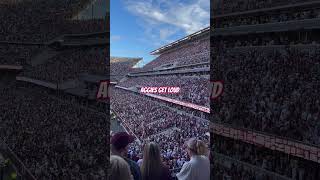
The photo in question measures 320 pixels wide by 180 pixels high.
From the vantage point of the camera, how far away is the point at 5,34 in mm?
3266

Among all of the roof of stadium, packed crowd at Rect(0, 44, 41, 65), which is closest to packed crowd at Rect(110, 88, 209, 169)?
the roof of stadium

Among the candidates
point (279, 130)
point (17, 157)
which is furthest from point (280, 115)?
point (17, 157)

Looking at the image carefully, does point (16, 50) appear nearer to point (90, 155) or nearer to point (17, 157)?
point (17, 157)

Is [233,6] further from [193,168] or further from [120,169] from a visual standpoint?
[120,169]

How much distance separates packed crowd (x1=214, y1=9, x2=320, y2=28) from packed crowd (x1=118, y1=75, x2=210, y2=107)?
47 centimetres

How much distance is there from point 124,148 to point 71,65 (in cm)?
92

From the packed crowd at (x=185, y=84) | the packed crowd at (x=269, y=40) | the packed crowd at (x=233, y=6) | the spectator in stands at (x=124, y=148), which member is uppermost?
the packed crowd at (x=233, y=6)

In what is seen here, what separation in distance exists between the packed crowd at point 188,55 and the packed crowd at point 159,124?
287mm

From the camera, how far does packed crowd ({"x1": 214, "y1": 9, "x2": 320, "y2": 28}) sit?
243 cm

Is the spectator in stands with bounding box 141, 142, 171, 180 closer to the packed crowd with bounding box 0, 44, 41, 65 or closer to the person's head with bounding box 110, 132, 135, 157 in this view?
the person's head with bounding box 110, 132, 135, 157

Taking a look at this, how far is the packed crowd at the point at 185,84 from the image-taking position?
2.51 metres

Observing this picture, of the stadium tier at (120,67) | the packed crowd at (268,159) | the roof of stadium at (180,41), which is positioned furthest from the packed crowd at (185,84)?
the packed crowd at (268,159)

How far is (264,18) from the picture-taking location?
2.69m

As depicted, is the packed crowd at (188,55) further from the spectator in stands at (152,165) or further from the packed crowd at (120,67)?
the spectator in stands at (152,165)
